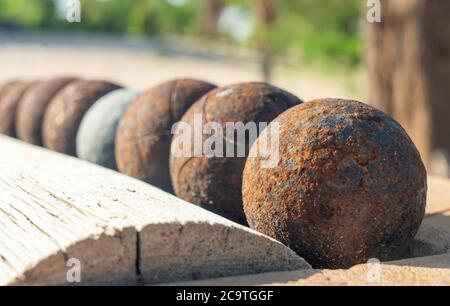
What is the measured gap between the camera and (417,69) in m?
12.5

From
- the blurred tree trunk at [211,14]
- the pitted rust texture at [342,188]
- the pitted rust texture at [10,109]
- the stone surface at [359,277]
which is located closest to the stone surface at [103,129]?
Result: the pitted rust texture at [10,109]

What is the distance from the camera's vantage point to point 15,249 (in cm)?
387

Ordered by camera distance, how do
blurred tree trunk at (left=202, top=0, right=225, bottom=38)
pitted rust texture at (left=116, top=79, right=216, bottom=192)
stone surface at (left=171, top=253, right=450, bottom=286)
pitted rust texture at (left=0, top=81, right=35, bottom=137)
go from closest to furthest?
stone surface at (left=171, top=253, right=450, bottom=286) < pitted rust texture at (left=116, top=79, right=216, bottom=192) < pitted rust texture at (left=0, top=81, right=35, bottom=137) < blurred tree trunk at (left=202, top=0, right=225, bottom=38)

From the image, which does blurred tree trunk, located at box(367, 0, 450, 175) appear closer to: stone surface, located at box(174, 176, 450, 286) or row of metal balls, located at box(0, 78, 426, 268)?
row of metal balls, located at box(0, 78, 426, 268)

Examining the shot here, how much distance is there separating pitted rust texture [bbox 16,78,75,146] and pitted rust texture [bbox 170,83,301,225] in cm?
390

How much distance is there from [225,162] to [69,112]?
3.38 metres

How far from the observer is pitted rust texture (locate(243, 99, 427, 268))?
→ 4.24m

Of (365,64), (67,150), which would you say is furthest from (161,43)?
(67,150)

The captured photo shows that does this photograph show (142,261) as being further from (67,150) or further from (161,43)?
(161,43)

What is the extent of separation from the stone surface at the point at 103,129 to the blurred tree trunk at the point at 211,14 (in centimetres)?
3108

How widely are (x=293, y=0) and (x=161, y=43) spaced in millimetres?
14459

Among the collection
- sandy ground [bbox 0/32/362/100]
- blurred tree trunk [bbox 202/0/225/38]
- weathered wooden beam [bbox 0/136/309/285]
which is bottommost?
sandy ground [bbox 0/32/362/100]

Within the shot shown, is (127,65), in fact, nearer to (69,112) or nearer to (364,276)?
(69,112)

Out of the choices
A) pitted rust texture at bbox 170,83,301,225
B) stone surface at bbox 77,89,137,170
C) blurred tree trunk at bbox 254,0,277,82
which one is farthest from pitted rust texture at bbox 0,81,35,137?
blurred tree trunk at bbox 254,0,277,82
